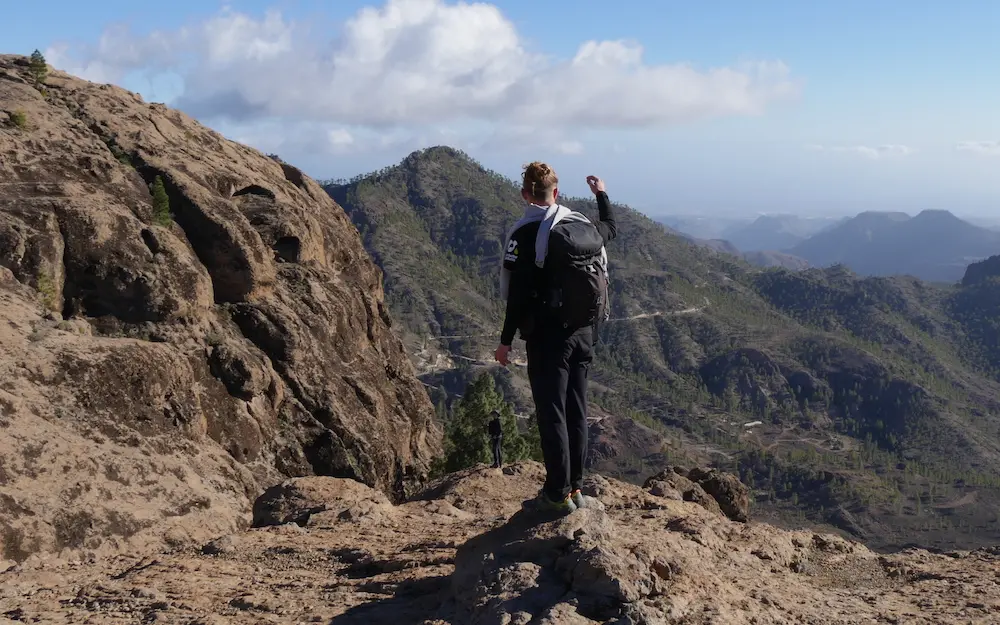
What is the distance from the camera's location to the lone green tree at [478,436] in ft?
138

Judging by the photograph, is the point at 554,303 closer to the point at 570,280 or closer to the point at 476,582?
the point at 570,280

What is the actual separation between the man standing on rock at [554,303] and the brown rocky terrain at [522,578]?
1008 mm

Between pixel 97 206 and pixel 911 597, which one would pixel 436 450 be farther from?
pixel 911 597

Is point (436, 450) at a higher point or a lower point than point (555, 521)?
lower

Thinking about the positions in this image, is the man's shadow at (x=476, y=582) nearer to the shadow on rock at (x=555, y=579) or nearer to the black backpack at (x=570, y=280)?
the shadow on rock at (x=555, y=579)

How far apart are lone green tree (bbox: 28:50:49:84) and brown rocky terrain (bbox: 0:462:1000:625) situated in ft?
95.7

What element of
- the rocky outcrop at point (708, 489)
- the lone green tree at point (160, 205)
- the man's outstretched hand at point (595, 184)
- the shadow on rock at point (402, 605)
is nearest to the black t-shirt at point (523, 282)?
the man's outstretched hand at point (595, 184)

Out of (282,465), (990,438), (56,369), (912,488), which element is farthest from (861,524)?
(56,369)

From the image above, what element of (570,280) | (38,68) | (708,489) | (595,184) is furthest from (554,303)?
(38,68)

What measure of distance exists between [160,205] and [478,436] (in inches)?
882

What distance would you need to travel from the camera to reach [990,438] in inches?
7146

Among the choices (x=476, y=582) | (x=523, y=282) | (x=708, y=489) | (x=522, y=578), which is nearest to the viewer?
(x=522, y=578)

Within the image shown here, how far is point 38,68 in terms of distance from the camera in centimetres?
3269

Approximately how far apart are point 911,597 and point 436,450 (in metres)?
35.9
